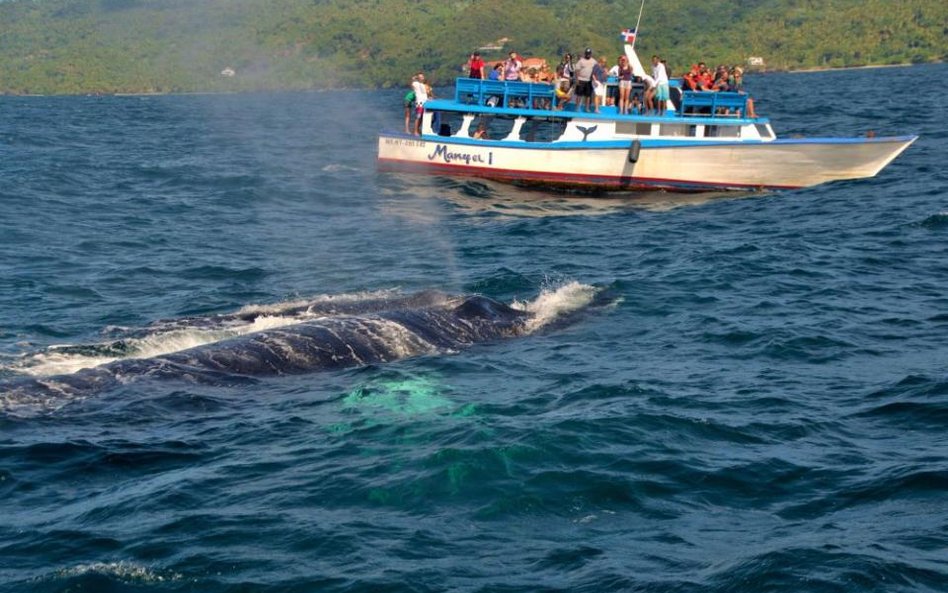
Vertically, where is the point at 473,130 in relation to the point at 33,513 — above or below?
above

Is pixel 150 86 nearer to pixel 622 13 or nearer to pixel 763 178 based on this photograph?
pixel 622 13

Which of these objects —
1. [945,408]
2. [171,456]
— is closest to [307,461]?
[171,456]

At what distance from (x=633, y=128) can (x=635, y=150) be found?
112 centimetres

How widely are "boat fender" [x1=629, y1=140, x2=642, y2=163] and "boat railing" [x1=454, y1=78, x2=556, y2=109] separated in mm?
3583

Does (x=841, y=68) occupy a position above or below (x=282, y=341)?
above

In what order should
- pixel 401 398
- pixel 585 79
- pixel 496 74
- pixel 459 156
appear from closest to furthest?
pixel 401 398
pixel 585 79
pixel 459 156
pixel 496 74

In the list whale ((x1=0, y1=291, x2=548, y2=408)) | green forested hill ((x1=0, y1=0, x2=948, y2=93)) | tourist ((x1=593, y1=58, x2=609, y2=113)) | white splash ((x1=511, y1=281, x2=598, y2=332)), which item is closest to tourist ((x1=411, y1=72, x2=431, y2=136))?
tourist ((x1=593, y1=58, x2=609, y2=113))

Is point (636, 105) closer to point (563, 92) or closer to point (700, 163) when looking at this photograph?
point (563, 92)

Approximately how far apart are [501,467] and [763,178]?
2546 centimetres

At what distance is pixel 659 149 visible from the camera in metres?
36.9

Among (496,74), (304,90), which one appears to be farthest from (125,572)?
(304,90)

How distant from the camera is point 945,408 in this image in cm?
1530

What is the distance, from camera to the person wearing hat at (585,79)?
1503 inches

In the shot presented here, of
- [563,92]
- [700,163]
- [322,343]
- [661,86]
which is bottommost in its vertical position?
[322,343]
